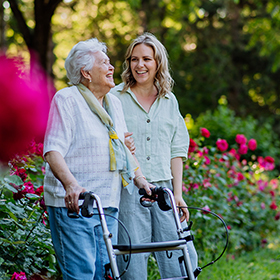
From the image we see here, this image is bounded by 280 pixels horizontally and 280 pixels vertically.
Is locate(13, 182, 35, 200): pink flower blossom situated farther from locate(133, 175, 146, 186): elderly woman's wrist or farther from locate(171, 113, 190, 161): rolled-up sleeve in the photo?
locate(171, 113, 190, 161): rolled-up sleeve

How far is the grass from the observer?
420 cm

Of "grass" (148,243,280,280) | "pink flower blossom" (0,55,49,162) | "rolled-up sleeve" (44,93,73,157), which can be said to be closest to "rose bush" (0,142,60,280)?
"rolled-up sleeve" (44,93,73,157)

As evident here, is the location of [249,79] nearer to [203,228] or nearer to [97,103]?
[203,228]

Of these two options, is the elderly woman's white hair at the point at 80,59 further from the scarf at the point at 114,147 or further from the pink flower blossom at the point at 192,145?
the pink flower blossom at the point at 192,145

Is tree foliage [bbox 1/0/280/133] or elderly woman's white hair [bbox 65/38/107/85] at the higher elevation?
tree foliage [bbox 1/0/280/133]

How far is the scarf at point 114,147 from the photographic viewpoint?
2.33 meters

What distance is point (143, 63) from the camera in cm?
285

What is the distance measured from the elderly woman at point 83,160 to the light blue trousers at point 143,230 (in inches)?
10.0

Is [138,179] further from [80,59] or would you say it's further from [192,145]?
[192,145]

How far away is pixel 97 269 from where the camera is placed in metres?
2.35

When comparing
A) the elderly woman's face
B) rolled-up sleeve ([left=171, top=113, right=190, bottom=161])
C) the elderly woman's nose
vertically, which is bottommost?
rolled-up sleeve ([left=171, top=113, right=190, bottom=161])

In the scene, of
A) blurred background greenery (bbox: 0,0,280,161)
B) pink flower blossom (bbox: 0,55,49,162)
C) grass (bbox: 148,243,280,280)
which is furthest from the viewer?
blurred background greenery (bbox: 0,0,280,161)

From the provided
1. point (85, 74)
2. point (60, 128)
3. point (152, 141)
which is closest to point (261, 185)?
point (152, 141)

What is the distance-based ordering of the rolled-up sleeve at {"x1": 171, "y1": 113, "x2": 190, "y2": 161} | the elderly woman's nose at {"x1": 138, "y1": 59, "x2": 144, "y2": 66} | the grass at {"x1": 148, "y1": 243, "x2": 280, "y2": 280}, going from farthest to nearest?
the grass at {"x1": 148, "y1": 243, "x2": 280, "y2": 280}, the rolled-up sleeve at {"x1": 171, "y1": 113, "x2": 190, "y2": 161}, the elderly woman's nose at {"x1": 138, "y1": 59, "x2": 144, "y2": 66}
